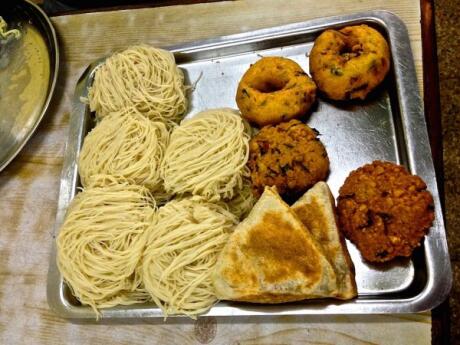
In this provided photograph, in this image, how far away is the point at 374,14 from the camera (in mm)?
2902

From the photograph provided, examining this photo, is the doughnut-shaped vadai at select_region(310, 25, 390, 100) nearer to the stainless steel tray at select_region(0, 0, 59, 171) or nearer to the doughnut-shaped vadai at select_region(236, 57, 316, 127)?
the doughnut-shaped vadai at select_region(236, 57, 316, 127)

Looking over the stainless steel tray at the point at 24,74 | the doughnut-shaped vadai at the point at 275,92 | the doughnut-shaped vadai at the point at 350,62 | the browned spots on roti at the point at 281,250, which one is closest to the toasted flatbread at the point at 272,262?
the browned spots on roti at the point at 281,250

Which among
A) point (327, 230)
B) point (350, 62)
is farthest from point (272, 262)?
point (350, 62)

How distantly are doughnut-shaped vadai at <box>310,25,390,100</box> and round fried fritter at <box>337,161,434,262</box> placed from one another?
1.76ft

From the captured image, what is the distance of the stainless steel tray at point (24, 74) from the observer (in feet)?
10.9

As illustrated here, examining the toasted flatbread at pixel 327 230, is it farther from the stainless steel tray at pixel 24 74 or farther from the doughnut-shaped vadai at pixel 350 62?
the stainless steel tray at pixel 24 74

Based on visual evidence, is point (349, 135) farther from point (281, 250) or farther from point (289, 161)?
point (281, 250)

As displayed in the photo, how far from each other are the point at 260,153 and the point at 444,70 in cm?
228

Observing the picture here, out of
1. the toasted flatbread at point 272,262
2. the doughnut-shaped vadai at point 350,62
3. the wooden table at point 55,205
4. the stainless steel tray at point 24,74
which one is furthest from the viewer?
the stainless steel tray at point 24,74

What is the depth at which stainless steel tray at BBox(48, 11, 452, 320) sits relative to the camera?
7.56 feet

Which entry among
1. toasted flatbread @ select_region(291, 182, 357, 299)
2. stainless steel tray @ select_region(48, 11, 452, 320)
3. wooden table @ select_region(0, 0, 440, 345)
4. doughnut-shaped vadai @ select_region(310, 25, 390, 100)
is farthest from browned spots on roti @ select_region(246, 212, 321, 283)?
doughnut-shaped vadai @ select_region(310, 25, 390, 100)

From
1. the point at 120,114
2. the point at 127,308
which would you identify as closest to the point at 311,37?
the point at 120,114

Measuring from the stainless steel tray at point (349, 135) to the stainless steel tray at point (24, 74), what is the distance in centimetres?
32

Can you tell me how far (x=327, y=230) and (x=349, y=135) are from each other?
0.71 metres
